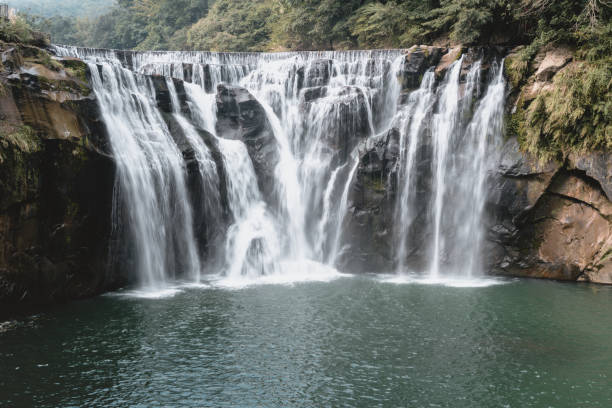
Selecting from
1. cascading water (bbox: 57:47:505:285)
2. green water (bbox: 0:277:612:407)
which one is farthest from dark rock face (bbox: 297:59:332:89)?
green water (bbox: 0:277:612:407)

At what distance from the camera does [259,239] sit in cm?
1830

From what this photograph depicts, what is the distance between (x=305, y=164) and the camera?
20.2 meters

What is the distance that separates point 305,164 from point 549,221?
31.9ft

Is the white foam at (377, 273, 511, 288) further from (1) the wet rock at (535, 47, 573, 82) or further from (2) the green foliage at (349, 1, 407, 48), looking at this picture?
(2) the green foliage at (349, 1, 407, 48)

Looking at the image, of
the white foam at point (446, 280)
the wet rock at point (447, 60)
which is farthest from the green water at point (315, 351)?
the wet rock at point (447, 60)

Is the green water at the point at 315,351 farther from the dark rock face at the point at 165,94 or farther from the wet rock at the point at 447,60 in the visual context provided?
the wet rock at the point at 447,60

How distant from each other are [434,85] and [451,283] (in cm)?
842

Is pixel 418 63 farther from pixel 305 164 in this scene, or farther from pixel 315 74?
pixel 305 164

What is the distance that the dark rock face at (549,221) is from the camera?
15688 millimetres

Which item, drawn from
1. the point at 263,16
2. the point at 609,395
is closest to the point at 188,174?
the point at 609,395

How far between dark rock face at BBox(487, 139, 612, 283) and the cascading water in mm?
Answer: 823

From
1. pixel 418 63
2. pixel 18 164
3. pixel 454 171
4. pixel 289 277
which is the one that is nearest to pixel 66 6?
pixel 418 63

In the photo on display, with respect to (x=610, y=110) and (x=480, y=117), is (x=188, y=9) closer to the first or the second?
(x=480, y=117)

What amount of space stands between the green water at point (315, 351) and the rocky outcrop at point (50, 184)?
3.28ft
